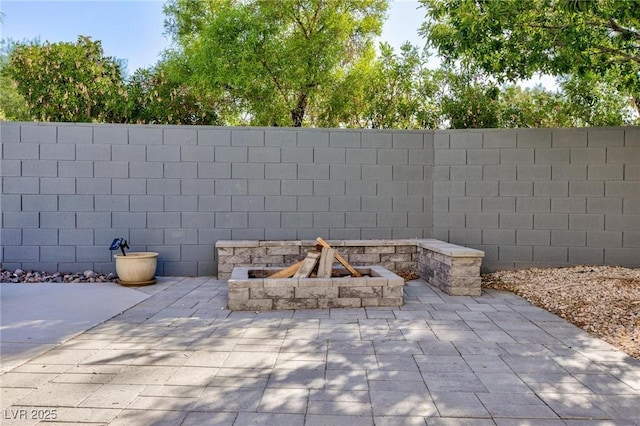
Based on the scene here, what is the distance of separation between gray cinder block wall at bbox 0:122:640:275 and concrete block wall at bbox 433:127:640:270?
0.01 meters

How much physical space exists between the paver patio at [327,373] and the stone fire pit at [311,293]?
243 millimetres

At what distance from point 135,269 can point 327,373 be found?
11.0 ft

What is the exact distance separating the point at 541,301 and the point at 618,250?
1963mm

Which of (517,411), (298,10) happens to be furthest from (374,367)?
(298,10)

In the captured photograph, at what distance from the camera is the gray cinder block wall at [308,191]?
18.3 feet

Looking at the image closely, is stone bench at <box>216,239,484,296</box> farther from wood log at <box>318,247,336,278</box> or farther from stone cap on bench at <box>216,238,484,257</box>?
wood log at <box>318,247,336,278</box>

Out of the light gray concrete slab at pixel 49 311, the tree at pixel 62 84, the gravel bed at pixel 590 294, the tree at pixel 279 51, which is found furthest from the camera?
the tree at pixel 279 51

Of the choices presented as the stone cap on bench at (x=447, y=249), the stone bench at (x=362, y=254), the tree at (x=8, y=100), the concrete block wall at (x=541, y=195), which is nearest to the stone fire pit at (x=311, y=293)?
the stone cap on bench at (x=447, y=249)

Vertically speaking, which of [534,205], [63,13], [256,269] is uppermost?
[63,13]

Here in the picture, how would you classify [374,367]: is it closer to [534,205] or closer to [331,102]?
[534,205]

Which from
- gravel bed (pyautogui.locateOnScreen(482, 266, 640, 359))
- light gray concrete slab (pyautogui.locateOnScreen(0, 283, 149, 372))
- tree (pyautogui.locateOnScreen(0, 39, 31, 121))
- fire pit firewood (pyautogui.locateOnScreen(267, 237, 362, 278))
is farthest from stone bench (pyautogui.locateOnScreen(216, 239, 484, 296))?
tree (pyautogui.locateOnScreen(0, 39, 31, 121))

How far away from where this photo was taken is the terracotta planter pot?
516 cm

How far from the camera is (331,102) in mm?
6941

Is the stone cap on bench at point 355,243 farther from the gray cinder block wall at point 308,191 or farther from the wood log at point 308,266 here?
the wood log at point 308,266
